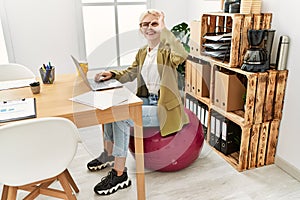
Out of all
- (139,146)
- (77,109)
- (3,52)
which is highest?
(3,52)

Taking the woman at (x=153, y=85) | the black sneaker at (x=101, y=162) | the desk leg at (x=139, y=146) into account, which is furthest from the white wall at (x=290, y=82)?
the black sneaker at (x=101, y=162)

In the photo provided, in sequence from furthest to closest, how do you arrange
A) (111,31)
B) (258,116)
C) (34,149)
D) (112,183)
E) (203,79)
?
(111,31)
(203,79)
(258,116)
(112,183)
(34,149)

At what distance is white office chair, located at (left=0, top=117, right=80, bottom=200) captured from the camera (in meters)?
1.13

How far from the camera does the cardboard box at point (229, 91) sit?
209cm

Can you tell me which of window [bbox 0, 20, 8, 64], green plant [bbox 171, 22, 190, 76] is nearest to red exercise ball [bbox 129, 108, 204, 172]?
green plant [bbox 171, 22, 190, 76]

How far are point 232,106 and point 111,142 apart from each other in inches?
39.3

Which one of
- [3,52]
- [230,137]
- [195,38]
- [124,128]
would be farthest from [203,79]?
[3,52]

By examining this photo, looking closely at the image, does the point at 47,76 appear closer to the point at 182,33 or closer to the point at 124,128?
the point at 124,128

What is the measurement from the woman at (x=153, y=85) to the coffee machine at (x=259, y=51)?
0.53m

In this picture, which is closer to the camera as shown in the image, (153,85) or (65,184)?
(65,184)

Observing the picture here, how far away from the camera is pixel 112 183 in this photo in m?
1.91

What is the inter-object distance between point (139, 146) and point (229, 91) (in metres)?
0.89

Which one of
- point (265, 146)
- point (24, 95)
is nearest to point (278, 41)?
point (265, 146)

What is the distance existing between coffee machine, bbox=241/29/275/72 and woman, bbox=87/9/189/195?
1.73 ft
